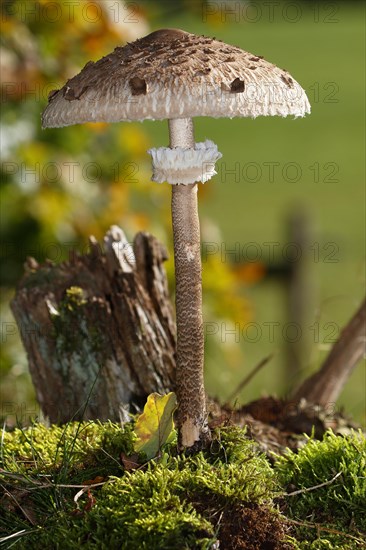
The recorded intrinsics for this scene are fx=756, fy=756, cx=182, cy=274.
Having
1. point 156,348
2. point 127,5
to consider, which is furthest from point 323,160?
point 156,348

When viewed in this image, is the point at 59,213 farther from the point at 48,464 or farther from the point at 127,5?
the point at 48,464

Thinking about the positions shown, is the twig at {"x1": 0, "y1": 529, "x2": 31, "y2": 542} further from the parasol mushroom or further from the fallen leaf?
the parasol mushroom

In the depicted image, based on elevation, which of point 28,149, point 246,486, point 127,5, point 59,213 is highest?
point 127,5

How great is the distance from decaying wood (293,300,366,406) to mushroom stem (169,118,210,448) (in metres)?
1.27

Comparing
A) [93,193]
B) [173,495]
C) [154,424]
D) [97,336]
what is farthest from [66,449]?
[93,193]

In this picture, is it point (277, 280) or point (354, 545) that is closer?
point (354, 545)

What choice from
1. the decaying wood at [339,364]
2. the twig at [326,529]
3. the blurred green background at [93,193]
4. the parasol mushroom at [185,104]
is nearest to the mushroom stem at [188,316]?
the parasol mushroom at [185,104]

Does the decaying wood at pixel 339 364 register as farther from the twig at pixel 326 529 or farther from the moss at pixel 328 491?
the twig at pixel 326 529

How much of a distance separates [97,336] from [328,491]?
1.36m

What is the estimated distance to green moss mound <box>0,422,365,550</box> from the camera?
2.57 meters

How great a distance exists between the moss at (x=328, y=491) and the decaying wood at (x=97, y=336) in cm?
87

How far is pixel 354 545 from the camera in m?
2.71

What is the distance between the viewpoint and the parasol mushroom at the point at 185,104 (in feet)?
8.25

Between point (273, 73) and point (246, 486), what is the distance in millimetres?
1503
